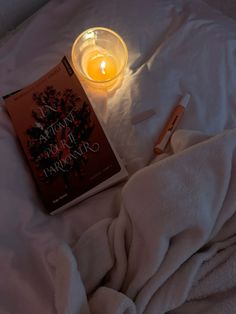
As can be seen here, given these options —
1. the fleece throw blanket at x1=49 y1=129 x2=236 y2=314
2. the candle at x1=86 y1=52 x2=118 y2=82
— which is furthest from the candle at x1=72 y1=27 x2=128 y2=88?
the fleece throw blanket at x1=49 y1=129 x2=236 y2=314

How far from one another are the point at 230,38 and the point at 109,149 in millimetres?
382

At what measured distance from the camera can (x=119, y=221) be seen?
620 mm

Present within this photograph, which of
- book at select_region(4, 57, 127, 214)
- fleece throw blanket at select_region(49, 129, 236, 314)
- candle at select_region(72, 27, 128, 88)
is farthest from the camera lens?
candle at select_region(72, 27, 128, 88)

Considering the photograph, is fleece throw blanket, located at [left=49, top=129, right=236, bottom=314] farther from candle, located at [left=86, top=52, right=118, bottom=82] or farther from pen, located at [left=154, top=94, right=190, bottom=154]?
candle, located at [left=86, top=52, right=118, bottom=82]

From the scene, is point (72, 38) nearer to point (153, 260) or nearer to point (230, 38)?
point (230, 38)

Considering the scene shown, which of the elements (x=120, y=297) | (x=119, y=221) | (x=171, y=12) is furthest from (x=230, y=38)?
(x=120, y=297)

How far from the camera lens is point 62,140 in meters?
0.73

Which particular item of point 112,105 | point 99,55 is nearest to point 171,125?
point 112,105

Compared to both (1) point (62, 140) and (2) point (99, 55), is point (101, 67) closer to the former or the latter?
(2) point (99, 55)

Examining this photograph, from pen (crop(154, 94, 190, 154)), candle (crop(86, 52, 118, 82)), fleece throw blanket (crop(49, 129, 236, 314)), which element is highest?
candle (crop(86, 52, 118, 82))

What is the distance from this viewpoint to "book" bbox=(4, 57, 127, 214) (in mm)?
691

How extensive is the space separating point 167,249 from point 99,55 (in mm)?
455

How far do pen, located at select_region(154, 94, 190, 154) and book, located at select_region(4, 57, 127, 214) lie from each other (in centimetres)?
8

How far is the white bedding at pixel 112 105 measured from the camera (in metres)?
0.60
